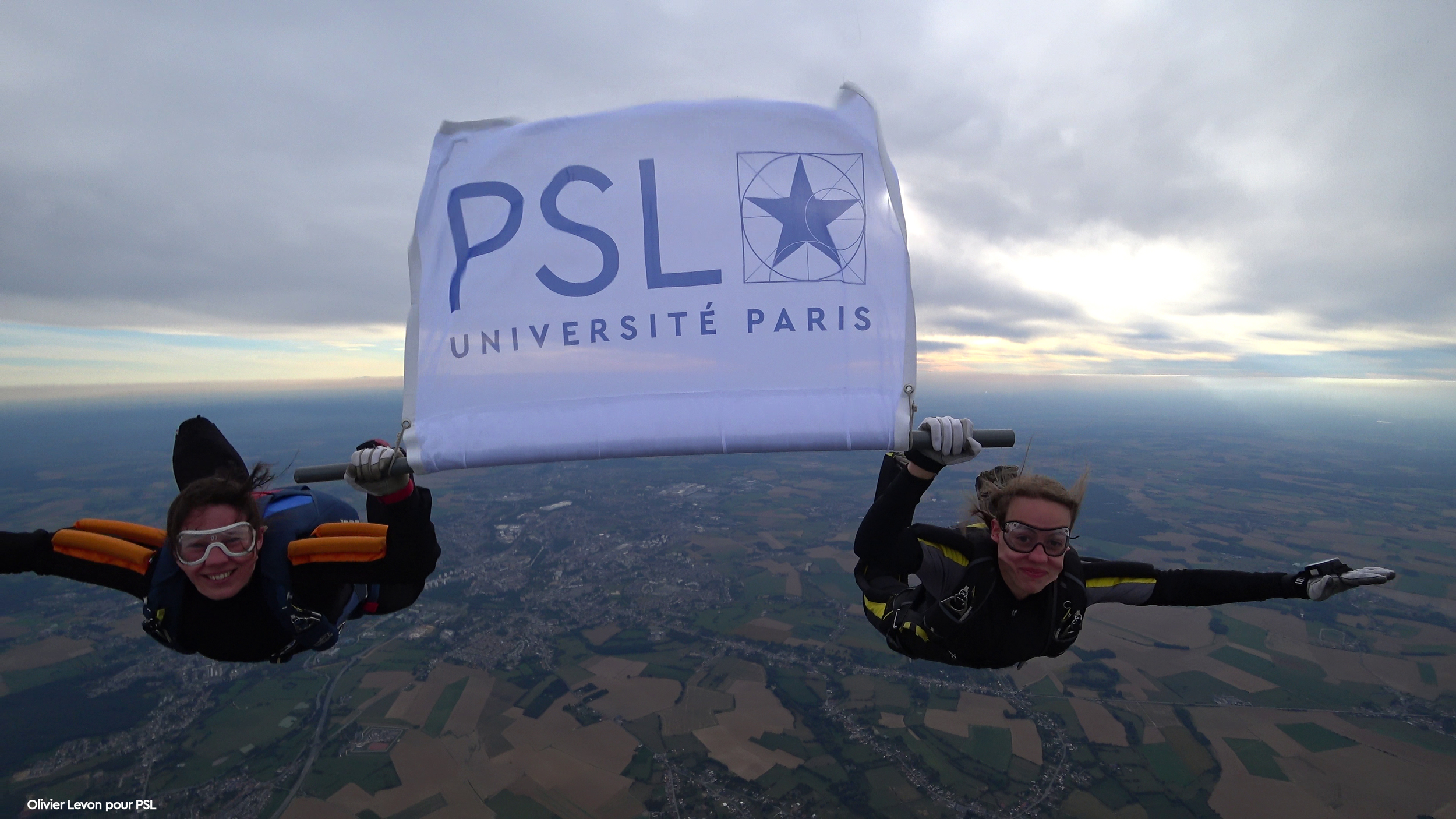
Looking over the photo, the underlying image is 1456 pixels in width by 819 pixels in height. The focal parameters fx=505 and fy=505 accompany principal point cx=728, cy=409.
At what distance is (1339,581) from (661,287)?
5.10m

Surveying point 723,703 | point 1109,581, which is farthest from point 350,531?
point 723,703

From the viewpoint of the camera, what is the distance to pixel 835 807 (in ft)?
60.6

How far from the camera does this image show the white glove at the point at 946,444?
2.85 metres

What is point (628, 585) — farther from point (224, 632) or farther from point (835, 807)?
point (224, 632)

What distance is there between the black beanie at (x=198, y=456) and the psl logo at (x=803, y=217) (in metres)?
4.57

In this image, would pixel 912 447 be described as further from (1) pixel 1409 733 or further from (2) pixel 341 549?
(1) pixel 1409 733

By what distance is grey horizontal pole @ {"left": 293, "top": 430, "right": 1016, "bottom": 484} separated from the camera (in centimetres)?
269

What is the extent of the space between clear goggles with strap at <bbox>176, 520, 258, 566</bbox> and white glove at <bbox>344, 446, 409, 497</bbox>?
1094 mm

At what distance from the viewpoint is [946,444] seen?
9.36 feet

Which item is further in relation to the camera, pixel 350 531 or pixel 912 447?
pixel 350 531

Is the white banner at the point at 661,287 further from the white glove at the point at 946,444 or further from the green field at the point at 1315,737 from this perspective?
the green field at the point at 1315,737

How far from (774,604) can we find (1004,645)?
33346 millimetres

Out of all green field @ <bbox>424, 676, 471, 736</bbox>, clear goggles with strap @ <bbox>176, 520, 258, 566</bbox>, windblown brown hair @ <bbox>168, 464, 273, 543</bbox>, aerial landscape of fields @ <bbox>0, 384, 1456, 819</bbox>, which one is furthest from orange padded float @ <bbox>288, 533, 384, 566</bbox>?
green field @ <bbox>424, 676, 471, 736</bbox>

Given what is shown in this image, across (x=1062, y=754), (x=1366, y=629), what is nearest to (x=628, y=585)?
(x=1062, y=754)
